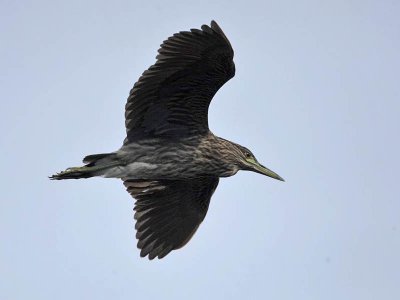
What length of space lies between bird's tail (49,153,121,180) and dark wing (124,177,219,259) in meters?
0.99

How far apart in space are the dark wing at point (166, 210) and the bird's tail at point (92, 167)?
3.26 feet

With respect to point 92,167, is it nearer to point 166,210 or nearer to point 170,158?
point 170,158

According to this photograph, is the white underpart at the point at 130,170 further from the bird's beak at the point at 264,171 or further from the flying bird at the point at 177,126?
the bird's beak at the point at 264,171

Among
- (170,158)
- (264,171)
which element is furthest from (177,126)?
(264,171)

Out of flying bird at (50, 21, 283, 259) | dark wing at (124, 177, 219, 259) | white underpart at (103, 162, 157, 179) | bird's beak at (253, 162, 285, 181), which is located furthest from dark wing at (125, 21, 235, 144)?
dark wing at (124, 177, 219, 259)

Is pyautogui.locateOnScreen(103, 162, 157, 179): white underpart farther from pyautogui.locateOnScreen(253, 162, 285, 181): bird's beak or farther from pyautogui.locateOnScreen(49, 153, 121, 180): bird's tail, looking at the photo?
pyautogui.locateOnScreen(253, 162, 285, 181): bird's beak

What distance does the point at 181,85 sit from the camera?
13.4 m

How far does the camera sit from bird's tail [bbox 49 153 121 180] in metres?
13.5

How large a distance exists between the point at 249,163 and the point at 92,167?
222 centimetres

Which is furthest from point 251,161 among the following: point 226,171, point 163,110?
point 163,110

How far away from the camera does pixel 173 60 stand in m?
13.1

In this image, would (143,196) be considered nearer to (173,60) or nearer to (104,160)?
(104,160)

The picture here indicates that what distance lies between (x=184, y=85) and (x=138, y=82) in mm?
617

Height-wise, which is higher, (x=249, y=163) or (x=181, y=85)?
(x=181, y=85)
